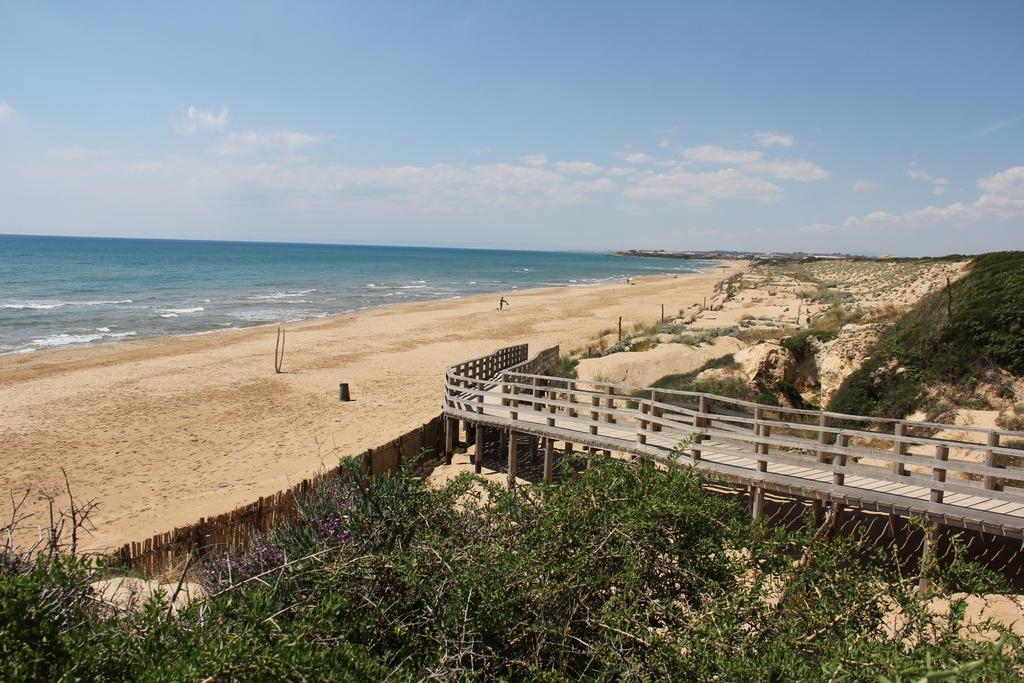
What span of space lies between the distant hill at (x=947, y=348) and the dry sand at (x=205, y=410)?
35.8ft

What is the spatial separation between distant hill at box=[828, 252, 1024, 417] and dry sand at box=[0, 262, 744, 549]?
35.8 ft

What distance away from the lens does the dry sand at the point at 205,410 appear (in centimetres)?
1262

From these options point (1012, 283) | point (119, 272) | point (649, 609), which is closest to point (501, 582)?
point (649, 609)

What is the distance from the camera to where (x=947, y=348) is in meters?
12.9

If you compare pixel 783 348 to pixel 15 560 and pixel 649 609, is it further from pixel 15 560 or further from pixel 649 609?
pixel 15 560

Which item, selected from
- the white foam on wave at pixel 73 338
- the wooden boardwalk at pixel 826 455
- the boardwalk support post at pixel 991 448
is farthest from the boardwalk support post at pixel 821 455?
the white foam on wave at pixel 73 338

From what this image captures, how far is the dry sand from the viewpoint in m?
12.6

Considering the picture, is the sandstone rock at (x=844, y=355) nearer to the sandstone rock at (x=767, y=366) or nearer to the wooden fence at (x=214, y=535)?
the sandstone rock at (x=767, y=366)

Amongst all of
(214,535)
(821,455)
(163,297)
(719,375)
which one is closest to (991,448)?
(821,455)

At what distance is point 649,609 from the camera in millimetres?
4293

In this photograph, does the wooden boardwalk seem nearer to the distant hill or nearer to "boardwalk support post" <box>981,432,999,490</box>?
"boardwalk support post" <box>981,432,999,490</box>

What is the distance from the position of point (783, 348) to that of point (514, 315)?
2887 cm

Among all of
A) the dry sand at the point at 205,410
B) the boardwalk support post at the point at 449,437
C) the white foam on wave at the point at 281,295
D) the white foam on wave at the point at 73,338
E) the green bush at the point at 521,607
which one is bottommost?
the dry sand at the point at 205,410

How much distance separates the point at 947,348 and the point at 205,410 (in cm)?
1901
